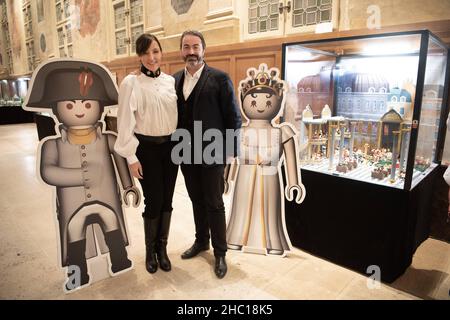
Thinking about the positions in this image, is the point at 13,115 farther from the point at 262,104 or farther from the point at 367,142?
the point at 367,142

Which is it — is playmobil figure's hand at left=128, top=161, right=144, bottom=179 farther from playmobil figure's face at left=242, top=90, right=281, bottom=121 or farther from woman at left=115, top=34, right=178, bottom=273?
playmobil figure's face at left=242, top=90, right=281, bottom=121

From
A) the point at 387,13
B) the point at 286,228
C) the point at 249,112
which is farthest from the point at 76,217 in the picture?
the point at 387,13

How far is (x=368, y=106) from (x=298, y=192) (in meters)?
0.88

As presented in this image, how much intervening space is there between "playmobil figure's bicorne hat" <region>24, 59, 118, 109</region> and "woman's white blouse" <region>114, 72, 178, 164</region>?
0.20 metres

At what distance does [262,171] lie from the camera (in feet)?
8.62

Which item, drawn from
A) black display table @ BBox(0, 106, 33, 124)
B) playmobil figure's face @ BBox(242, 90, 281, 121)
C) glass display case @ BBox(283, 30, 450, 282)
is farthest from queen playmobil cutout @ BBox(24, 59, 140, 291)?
black display table @ BBox(0, 106, 33, 124)

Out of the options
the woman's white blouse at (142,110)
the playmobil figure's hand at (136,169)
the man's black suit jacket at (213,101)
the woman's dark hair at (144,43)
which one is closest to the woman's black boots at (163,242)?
the playmobil figure's hand at (136,169)

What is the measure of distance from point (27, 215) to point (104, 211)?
1.90 meters

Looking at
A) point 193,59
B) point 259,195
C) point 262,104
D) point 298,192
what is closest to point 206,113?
point 193,59

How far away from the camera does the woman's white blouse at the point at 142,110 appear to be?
207cm

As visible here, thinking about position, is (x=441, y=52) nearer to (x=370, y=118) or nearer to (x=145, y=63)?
(x=370, y=118)

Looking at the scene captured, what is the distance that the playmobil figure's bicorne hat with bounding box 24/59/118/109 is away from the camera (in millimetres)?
2023

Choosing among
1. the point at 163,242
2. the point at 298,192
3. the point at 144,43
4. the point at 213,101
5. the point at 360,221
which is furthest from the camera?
the point at 298,192

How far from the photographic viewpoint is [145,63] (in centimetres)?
212
